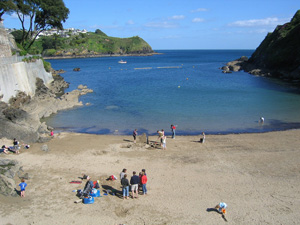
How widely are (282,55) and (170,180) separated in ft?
202

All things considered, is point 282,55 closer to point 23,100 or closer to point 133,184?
point 23,100

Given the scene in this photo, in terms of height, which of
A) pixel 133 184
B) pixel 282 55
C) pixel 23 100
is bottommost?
pixel 133 184

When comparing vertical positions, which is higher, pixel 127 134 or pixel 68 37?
pixel 68 37

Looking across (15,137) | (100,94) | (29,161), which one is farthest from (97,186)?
(100,94)

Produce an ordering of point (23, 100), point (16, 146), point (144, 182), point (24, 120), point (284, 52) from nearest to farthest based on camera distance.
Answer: point (144, 182), point (16, 146), point (24, 120), point (23, 100), point (284, 52)

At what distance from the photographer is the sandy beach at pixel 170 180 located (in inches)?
444

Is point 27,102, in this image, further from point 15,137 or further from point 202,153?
point 202,153

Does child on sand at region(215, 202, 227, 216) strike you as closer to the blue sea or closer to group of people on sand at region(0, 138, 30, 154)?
the blue sea

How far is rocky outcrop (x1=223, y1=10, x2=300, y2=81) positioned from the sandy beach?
4531 centimetres

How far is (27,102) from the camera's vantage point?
31.0 meters

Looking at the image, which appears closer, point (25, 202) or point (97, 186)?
point (25, 202)

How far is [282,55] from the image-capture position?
64.6m

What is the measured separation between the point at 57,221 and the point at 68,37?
638 feet

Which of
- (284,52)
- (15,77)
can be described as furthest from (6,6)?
(284,52)
